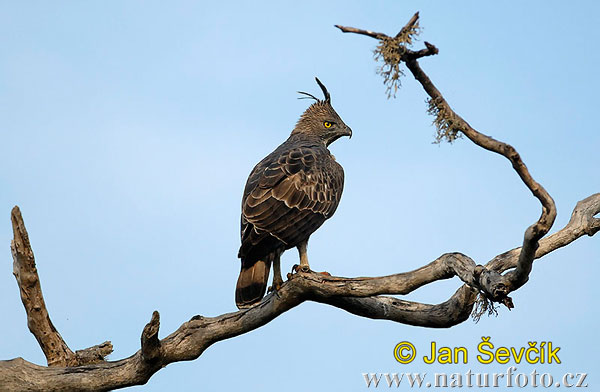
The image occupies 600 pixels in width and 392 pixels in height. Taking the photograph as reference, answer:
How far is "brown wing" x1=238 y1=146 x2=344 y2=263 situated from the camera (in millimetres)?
7172

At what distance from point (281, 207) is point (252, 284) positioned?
83 centimetres

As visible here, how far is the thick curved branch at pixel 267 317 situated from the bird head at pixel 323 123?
120 inches

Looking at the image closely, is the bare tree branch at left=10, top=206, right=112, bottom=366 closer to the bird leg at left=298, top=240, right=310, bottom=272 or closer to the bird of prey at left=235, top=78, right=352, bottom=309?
the bird of prey at left=235, top=78, right=352, bottom=309

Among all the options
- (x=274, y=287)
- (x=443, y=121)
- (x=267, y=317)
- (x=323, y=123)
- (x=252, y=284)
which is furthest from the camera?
(x=323, y=123)

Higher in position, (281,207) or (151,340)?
(281,207)

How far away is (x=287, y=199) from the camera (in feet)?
24.6

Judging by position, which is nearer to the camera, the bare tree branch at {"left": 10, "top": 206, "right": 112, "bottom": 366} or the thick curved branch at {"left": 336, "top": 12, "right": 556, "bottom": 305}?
the thick curved branch at {"left": 336, "top": 12, "right": 556, "bottom": 305}

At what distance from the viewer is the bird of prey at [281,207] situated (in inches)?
282

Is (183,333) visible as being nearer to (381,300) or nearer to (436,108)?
(381,300)

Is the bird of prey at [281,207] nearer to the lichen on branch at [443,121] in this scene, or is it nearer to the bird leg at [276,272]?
the bird leg at [276,272]

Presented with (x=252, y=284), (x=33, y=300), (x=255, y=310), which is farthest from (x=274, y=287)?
(x=33, y=300)

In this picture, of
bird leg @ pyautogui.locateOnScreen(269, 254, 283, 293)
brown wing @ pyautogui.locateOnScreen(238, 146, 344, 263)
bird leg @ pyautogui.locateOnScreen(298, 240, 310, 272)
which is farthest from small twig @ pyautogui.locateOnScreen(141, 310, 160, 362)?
bird leg @ pyautogui.locateOnScreen(298, 240, 310, 272)

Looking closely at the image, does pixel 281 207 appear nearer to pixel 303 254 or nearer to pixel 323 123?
pixel 303 254

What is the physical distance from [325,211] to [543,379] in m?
2.70
